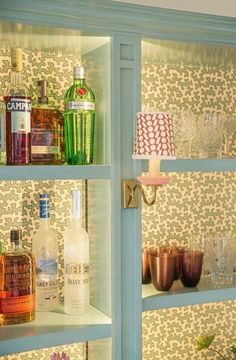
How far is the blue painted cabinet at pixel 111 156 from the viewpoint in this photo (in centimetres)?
142

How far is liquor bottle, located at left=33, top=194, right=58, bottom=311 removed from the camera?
1.58 metres

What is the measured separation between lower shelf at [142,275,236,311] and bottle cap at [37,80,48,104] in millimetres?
686

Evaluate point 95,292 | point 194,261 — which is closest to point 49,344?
point 95,292

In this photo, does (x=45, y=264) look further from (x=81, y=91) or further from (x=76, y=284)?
(x=81, y=91)

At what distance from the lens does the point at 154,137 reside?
1452mm

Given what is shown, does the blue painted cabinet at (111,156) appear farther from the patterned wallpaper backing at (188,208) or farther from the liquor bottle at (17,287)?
the patterned wallpaper backing at (188,208)

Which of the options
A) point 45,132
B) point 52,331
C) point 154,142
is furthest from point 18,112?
point 52,331

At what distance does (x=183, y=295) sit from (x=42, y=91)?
0.78 m

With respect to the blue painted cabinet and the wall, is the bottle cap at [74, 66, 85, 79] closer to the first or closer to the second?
the blue painted cabinet

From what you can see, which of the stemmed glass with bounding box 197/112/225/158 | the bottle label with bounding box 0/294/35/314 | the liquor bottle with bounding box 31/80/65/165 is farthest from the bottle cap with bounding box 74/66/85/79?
the bottle label with bounding box 0/294/35/314

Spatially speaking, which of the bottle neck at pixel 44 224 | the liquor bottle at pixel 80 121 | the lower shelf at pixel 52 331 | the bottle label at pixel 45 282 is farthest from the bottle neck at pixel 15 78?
the lower shelf at pixel 52 331

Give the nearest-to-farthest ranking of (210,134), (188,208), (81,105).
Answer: (81,105) → (210,134) → (188,208)

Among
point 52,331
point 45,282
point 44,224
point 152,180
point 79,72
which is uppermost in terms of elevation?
point 79,72

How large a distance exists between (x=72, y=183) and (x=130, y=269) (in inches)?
16.8
